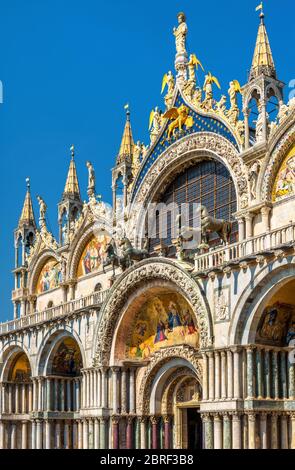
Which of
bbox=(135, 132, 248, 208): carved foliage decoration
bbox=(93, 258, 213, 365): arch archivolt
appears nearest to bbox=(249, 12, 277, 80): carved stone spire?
bbox=(135, 132, 248, 208): carved foliage decoration

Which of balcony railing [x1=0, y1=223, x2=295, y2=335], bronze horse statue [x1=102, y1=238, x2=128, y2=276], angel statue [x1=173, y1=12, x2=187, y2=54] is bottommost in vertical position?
balcony railing [x1=0, y1=223, x2=295, y2=335]

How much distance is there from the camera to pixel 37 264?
132ft

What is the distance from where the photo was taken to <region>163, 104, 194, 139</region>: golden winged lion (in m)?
30.3

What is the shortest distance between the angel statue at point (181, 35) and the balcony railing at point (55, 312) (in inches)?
387

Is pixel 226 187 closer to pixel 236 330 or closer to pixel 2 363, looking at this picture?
pixel 236 330

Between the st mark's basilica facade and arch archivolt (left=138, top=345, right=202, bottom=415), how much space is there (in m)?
0.04

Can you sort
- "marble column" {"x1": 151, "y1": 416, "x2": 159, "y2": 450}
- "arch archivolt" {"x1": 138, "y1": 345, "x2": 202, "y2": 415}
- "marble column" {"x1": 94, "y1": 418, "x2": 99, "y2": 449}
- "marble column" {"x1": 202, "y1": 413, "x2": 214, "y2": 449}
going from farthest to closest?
"marble column" {"x1": 94, "y1": 418, "x2": 99, "y2": 449} < "marble column" {"x1": 151, "y1": 416, "x2": 159, "y2": 450} < "arch archivolt" {"x1": 138, "y1": 345, "x2": 202, "y2": 415} < "marble column" {"x1": 202, "y1": 413, "x2": 214, "y2": 449}

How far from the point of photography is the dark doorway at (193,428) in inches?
1124

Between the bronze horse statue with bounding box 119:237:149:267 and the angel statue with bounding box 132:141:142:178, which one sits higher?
the angel statue with bounding box 132:141:142:178

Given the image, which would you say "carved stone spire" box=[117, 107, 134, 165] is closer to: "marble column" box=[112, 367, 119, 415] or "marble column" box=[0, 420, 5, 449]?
"marble column" box=[112, 367, 119, 415]

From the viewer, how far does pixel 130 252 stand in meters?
30.3

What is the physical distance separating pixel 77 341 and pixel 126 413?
4.07 metres

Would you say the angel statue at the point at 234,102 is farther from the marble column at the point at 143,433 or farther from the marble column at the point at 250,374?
the marble column at the point at 143,433
